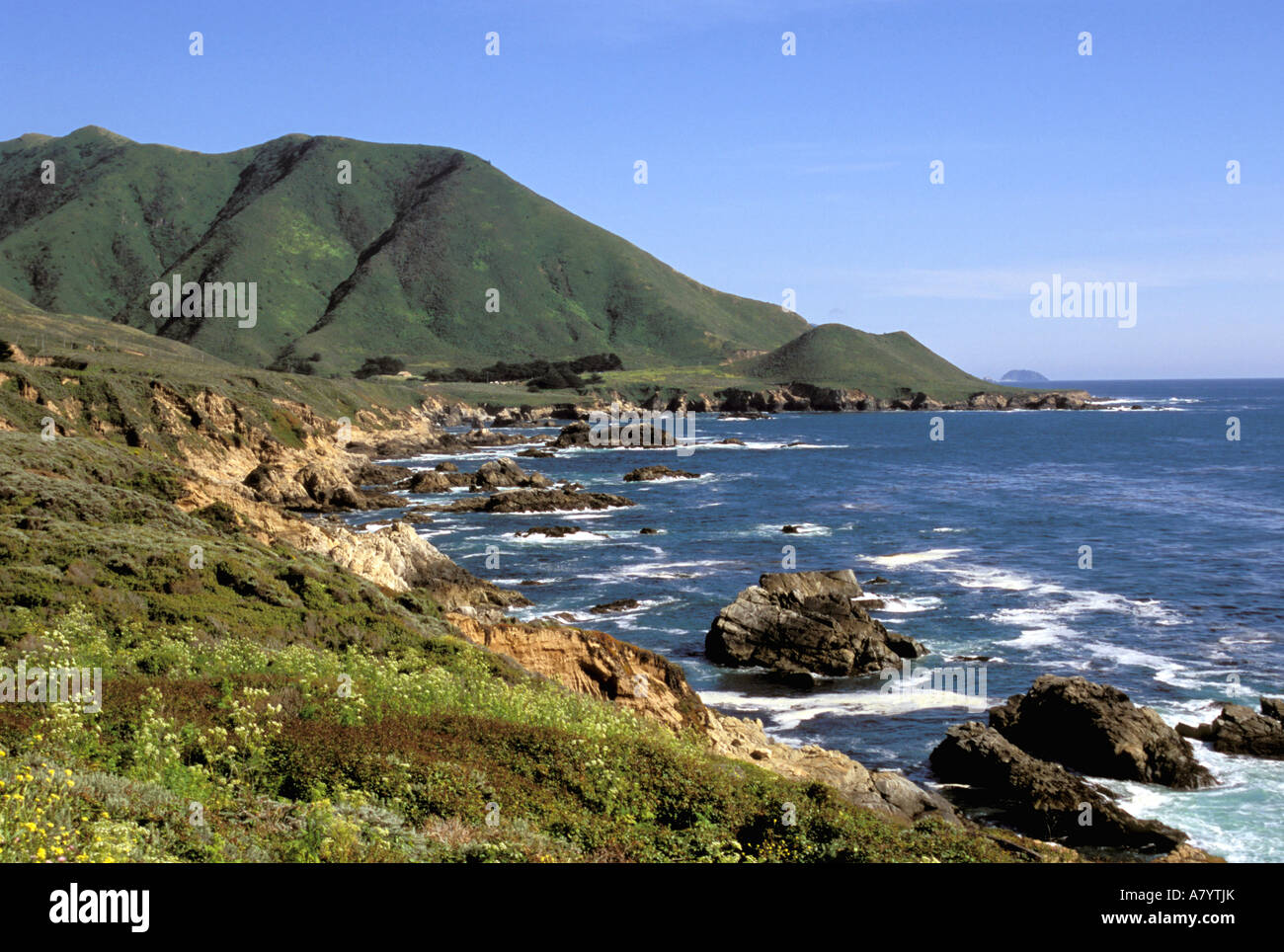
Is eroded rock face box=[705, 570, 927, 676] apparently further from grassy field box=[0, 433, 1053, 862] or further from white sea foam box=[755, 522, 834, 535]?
white sea foam box=[755, 522, 834, 535]

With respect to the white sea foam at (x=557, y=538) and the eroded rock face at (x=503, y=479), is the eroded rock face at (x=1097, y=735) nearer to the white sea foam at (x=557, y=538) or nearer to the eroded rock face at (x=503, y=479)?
Result: the white sea foam at (x=557, y=538)

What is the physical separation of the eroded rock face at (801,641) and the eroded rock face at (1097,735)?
24.9 ft

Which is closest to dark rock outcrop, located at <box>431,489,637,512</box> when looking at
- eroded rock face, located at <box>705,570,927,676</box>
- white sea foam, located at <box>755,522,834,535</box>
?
white sea foam, located at <box>755,522,834,535</box>

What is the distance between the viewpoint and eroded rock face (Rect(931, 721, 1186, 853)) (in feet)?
72.8

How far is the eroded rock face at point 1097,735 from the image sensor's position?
26156 millimetres

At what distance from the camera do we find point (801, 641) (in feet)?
123

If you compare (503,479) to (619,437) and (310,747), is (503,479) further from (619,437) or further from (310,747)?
(310,747)

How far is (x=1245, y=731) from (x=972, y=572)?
25.3 metres

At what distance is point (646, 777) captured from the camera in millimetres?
13867

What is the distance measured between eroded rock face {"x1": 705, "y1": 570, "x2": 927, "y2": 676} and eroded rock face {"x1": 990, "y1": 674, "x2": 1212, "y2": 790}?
7.59 metres

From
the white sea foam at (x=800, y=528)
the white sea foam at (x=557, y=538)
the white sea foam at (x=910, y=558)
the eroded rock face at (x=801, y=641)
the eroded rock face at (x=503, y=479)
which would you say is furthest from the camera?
the eroded rock face at (x=503, y=479)

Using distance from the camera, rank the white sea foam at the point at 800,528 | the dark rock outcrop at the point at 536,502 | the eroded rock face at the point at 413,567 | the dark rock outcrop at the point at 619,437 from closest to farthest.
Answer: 1. the eroded rock face at the point at 413,567
2. the white sea foam at the point at 800,528
3. the dark rock outcrop at the point at 536,502
4. the dark rock outcrop at the point at 619,437

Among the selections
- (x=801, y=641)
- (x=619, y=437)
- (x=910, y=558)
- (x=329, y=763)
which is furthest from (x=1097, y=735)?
(x=619, y=437)

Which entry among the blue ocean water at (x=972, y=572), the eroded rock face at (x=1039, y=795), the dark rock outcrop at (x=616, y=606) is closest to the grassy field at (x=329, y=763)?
the eroded rock face at (x=1039, y=795)
